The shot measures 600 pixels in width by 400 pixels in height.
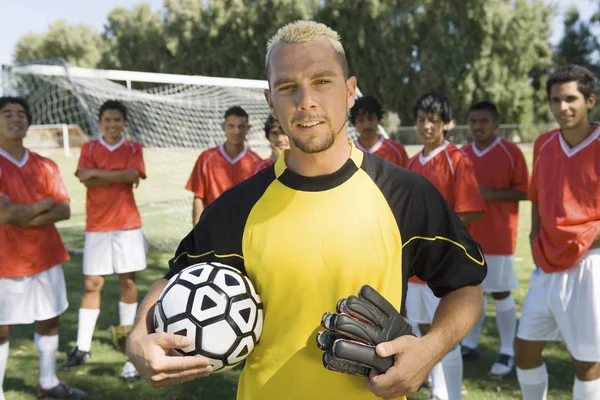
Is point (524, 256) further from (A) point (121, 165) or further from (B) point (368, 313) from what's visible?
(B) point (368, 313)

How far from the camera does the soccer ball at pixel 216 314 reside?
1725 millimetres

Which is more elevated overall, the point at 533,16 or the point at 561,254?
the point at 533,16

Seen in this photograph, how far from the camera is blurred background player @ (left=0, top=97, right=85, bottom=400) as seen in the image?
4449mm

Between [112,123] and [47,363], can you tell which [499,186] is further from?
[47,363]

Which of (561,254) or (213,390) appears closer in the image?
(561,254)

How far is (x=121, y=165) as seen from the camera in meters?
5.77

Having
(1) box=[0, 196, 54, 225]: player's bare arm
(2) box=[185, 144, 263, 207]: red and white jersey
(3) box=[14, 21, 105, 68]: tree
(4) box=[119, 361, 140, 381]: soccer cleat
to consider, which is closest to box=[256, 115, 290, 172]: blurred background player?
(2) box=[185, 144, 263, 207]: red and white jersey

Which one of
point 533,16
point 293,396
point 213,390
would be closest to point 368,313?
point 293,396

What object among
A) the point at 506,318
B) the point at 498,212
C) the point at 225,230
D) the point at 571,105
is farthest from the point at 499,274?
the point at 225,230

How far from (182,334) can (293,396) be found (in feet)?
1.28

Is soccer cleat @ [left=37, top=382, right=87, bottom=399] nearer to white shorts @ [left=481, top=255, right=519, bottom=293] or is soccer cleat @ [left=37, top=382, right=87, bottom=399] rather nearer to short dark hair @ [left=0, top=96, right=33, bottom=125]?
short dark hair @ [left=0, top=96, right=33, bottom=125]

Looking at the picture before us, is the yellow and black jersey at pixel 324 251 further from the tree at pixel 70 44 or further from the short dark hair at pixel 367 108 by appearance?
the tree at pixel 70 44

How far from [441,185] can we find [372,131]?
1.29 m

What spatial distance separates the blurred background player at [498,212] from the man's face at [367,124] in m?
0.92
